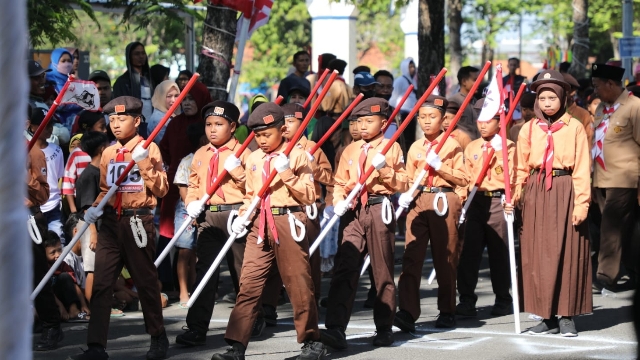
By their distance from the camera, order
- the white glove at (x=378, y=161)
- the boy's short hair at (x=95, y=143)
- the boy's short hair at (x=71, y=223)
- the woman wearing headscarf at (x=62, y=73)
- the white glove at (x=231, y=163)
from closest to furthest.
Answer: the white glove at (x=378, y=161) < the white glove at (x=231, y=163) < the boy's short hair at (x=95, y=143) < the boy's short hair at (x=71, y=223) < the woman wearing headscarf at (x=62, y=73)

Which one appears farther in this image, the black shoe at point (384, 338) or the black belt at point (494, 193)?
the black belt at point (494, 193)

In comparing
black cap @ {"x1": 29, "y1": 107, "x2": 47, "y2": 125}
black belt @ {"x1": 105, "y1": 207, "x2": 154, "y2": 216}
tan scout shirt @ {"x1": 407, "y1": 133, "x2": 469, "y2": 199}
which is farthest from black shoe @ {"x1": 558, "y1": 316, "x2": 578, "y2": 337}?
black cap @ {"x1": 29, "y1": 107, "x2": 47, "y2": 125}

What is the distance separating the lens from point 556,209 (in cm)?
801

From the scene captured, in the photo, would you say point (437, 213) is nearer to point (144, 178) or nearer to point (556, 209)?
point (556, 209)

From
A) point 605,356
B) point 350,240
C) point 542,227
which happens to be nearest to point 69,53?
point 350,240

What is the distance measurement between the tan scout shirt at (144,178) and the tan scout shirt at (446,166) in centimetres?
220

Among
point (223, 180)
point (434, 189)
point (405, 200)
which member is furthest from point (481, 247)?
point (223, 180)

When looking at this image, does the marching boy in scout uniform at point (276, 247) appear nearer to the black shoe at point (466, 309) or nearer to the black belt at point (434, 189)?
the black belt at point (434, 189)

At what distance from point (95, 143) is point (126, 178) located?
56.9 inches

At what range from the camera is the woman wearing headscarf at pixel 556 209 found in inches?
311

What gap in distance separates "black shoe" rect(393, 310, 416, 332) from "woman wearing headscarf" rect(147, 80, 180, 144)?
3.38 metres

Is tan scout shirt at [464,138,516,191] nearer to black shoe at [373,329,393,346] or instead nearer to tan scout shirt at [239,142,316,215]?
black shoe at [373,329,393,346]

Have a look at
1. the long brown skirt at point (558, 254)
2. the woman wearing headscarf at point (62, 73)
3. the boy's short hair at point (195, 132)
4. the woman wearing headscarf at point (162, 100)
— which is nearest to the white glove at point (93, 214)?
the boy's short hair at point (195, 132)

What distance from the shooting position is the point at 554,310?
8.07 m
